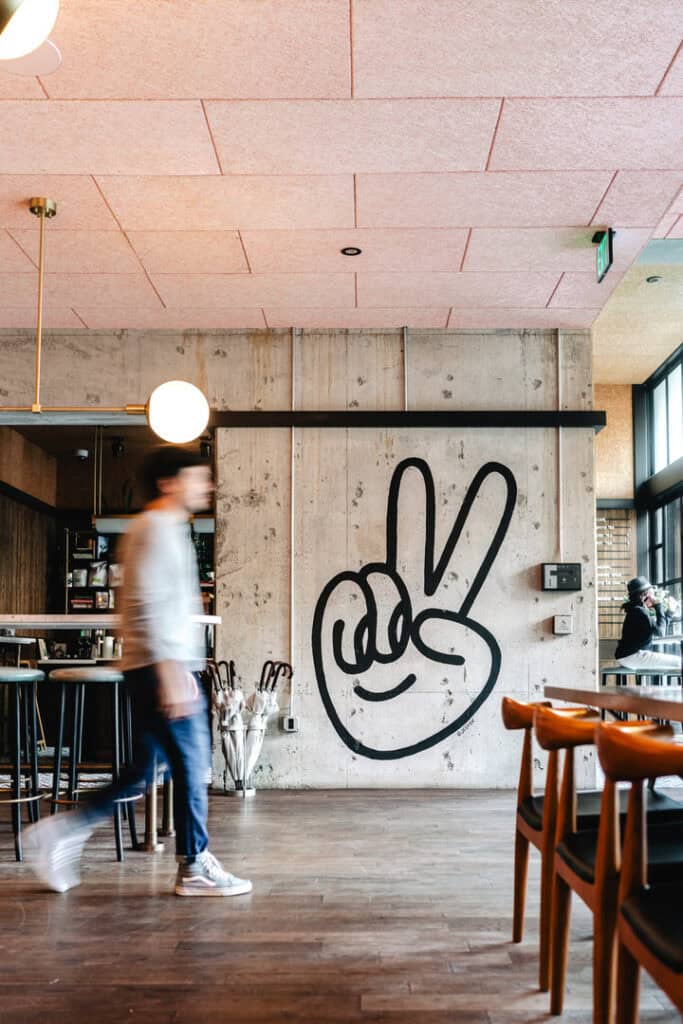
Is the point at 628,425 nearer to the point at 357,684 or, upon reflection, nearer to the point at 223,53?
the point at 357,684

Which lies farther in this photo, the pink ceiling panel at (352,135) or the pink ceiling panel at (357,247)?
the pink ceiling panel at (357,247)

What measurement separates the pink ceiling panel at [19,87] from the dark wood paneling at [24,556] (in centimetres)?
598

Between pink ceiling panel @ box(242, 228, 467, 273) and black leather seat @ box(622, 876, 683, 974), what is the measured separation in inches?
144

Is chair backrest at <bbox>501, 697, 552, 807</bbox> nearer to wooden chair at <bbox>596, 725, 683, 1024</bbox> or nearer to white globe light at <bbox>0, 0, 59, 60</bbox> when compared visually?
wooden chair at <bbox>596, 725, 683, 1024</bbox>

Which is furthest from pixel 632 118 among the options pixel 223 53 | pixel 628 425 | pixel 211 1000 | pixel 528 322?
pixel 628 425

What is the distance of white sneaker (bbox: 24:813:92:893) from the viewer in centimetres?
341

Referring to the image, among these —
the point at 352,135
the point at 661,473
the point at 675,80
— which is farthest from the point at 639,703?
the point at 661,473

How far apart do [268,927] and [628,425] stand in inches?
335

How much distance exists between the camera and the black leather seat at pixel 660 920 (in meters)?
1.55

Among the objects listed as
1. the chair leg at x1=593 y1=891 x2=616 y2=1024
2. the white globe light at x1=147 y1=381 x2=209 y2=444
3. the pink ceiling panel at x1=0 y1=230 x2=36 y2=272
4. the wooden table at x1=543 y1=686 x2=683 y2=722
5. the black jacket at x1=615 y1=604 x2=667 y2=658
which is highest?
the pink ceiling panel at x1=0 y1=230 x2=36 y2=272

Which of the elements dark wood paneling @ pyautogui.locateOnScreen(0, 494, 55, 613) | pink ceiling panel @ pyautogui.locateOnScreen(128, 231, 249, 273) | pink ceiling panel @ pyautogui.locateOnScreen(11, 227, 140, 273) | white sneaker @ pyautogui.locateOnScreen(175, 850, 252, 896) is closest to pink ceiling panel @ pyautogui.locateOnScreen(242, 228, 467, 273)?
pink ceiling panel @ pyautogui.locateOnScreen(128, 231, 249, 273)

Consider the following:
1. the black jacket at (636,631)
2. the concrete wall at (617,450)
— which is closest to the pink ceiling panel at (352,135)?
the black jacket at (636,631)

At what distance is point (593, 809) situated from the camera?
106 inches

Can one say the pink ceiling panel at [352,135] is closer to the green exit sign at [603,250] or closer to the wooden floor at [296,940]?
the green exit sign at [603,250]
